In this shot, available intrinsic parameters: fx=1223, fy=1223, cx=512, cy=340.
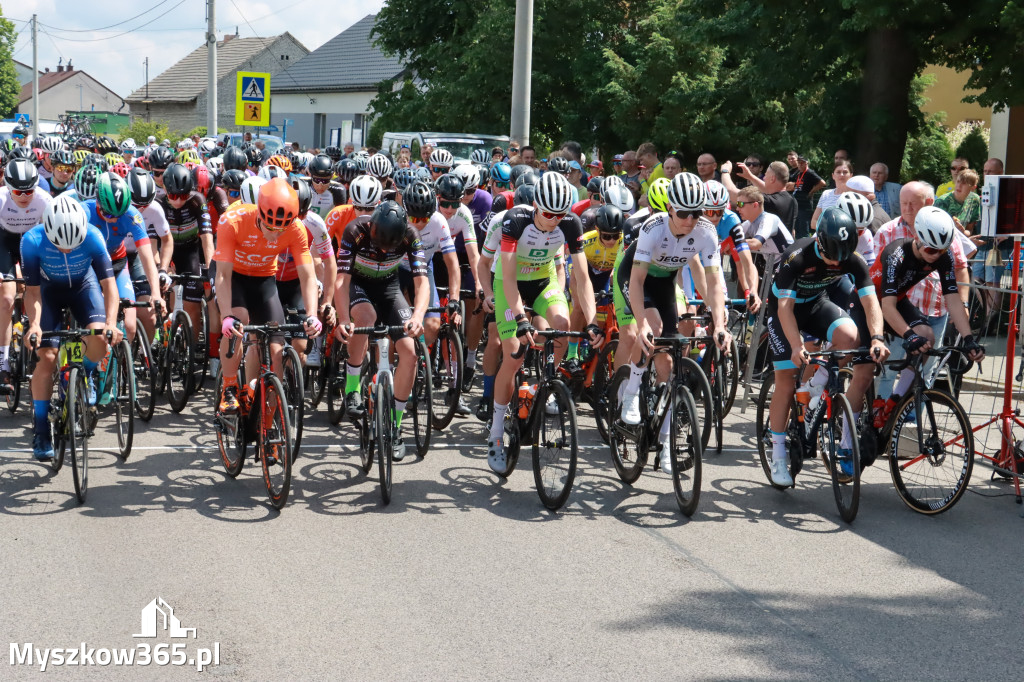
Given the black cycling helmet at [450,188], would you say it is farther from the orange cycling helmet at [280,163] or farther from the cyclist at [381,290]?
the orange cycling helmet at [280,163]

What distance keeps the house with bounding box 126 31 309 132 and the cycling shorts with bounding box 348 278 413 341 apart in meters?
83.0

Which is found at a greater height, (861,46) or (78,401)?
(861,46)

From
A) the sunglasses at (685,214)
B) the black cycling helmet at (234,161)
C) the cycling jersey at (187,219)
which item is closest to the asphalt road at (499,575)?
the sunglasses at (685,214)

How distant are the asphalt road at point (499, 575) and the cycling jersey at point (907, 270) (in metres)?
1.40

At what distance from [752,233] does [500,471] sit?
174 inches

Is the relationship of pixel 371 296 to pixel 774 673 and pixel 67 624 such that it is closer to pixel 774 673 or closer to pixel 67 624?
pixel 67 624

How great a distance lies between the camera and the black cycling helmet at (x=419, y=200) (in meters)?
8.79

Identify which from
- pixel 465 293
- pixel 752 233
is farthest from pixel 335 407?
pixel 752 233

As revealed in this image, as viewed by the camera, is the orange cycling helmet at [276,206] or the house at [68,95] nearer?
the orange cycling helmet at [276,206]

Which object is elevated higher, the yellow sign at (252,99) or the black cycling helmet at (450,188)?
the yellow sign at (252,99)

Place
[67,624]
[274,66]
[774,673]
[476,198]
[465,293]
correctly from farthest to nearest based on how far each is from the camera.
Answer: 1. [274,66]
2. [476,198]
3. [465,293]
4. [67,624]
5. [774,673]

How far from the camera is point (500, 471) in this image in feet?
26.8

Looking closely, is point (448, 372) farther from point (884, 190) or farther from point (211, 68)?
point (211, 68)

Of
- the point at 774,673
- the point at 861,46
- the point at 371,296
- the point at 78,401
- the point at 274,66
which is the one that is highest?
the point at 274,66
